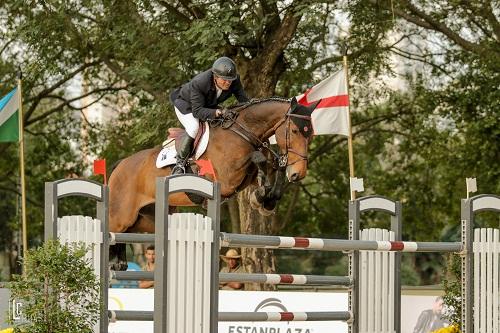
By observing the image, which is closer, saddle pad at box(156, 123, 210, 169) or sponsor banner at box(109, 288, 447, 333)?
saddle pad at box(156, 123, 210, 169)

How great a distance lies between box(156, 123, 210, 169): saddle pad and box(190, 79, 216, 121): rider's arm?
0.28 m

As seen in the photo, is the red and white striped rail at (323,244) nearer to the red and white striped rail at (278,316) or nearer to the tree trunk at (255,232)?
the red and white striped rail at (278,316)

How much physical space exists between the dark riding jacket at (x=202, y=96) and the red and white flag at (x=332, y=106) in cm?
400

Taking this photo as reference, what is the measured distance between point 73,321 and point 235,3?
35.7 ft

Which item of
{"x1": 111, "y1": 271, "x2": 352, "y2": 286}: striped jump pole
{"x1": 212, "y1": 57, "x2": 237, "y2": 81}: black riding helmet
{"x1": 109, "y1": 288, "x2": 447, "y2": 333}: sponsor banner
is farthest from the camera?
{"x1": 109, "y1": 288, "x2": 447, "y2": 333}: sponsor banner

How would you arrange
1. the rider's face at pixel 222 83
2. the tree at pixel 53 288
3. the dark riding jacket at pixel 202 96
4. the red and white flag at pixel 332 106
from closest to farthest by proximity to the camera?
the tree at pixel 53 288 < the rider's face at pixel 222 83 < the dark riding jacket at pixel 202 96 < the red and white flag at pixel 332 106

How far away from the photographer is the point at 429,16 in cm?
1780

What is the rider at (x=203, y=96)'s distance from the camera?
373 inches

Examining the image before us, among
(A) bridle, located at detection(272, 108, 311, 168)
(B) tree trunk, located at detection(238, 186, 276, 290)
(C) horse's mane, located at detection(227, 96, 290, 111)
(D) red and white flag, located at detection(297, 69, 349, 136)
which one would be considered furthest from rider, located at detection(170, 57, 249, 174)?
(B) tree trunk, located at detection(238, 186, 276, 290)

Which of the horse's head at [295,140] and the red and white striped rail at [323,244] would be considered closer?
the red and white striped rail at [323,244]

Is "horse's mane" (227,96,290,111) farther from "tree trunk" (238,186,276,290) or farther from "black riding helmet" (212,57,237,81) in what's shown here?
Result: "tree trunk" (238,186,276,290)

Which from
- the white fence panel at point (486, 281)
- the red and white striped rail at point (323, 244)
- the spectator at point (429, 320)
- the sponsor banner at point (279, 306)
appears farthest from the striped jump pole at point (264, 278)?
the spectator at point (429, 320)

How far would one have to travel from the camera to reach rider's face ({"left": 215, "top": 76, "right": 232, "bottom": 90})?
9.52 m

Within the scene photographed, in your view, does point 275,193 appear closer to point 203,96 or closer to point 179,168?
point 179,168
